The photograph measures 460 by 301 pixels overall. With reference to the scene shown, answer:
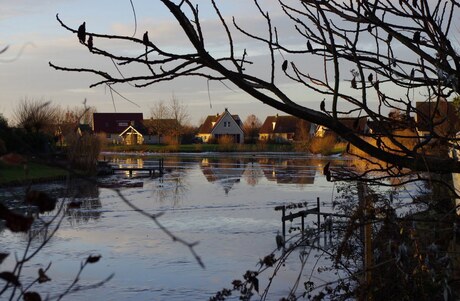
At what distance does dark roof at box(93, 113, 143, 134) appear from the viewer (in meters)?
111

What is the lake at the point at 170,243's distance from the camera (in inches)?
496

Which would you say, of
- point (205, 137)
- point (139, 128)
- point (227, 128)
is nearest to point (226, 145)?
point (227, 128)

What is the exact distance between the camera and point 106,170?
148ft

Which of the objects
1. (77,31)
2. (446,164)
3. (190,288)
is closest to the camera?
(77,31)

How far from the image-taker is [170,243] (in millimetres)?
17125

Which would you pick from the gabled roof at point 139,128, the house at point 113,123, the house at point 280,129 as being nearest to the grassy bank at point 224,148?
the gabled roof at point 139,128

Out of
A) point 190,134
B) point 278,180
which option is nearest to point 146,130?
point 190,134

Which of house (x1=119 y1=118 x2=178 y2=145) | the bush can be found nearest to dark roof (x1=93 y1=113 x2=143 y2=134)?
house (x1=119 y1=118 x2=178 y2=145)

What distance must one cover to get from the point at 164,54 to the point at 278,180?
35.9m

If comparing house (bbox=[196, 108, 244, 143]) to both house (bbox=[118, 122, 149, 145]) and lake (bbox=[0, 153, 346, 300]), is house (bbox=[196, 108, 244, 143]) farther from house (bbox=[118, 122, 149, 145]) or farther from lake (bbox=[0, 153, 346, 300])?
lake (bbox=[0, 153, 346, 300])

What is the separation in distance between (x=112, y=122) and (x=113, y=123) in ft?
1.72

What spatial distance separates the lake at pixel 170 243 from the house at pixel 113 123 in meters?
78.5

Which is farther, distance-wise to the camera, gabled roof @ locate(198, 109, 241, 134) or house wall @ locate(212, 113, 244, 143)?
gabled roof @ locate(198, 109, 241, 134)

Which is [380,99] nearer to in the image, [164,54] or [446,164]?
[446,164]
